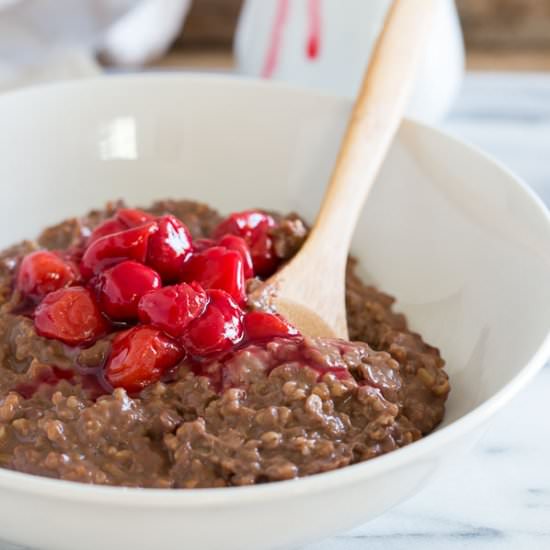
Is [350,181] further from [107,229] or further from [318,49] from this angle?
[318,49]

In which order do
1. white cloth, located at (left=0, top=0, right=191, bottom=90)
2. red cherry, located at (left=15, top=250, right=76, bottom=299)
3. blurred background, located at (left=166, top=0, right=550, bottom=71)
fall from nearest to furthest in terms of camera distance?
1. red cherry, located at (left=15, top=250, right=76, bottom=299)
2. white cloth, located at (left=0, top=0, right=191, bottom=90)
3. blurred background, located at (left=166, top=0, right=550, bottom=71)

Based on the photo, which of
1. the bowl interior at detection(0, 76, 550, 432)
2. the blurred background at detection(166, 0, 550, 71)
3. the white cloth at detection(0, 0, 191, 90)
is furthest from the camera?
the blurred background at detection(166, 0, 550, 71)

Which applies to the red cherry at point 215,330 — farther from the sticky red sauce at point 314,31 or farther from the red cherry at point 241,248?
the sticky red sauce at point 314,31

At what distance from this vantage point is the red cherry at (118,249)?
166cm

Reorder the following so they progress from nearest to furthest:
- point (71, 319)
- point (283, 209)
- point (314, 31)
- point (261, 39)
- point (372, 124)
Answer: point (71, 319) → point (372, 124) → point (283, 209) → point (314, 31) → point (261, 39)

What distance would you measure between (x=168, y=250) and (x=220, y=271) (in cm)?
10

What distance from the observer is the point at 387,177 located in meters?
2.07

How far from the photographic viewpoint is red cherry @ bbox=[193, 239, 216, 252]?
1742mm

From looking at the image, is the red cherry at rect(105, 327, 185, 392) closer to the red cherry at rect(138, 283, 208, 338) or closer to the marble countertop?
the red cherry at rect(138, 283, 208, 338)

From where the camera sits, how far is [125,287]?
158 centimetres

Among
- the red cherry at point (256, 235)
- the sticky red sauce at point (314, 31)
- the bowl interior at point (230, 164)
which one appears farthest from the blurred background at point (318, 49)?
the red cherry at point (256, 235)

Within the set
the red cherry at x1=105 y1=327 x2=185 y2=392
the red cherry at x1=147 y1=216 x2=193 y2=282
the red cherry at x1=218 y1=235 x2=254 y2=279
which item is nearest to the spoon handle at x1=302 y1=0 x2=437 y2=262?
the red cherry at x1=218 y1=235 x2=254 y2=279

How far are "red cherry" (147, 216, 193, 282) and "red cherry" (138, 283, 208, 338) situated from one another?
120mm

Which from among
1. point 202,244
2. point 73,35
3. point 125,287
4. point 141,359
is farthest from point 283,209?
point 73,35
